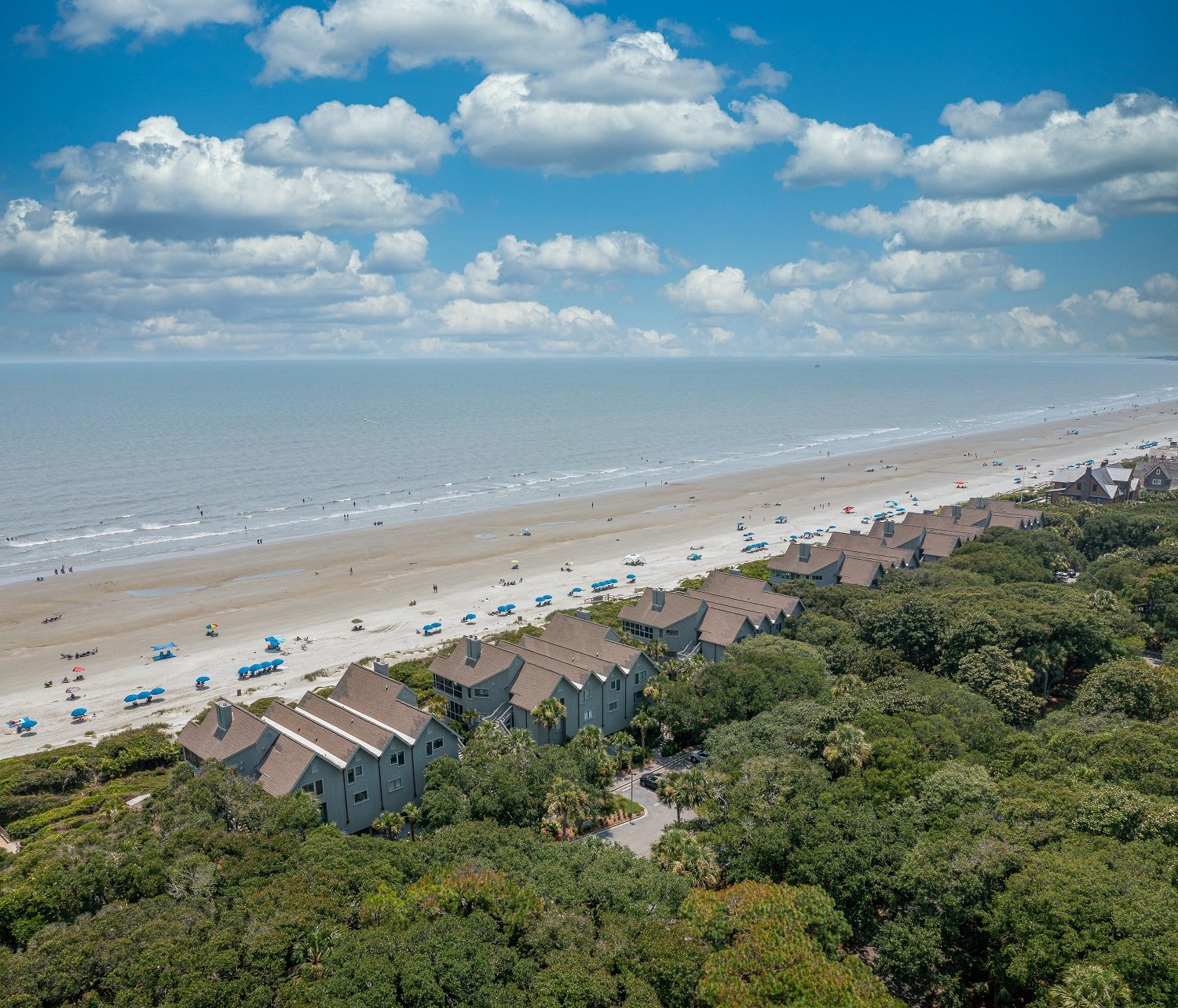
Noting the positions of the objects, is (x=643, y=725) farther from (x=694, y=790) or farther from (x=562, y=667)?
(x=694, y=790)

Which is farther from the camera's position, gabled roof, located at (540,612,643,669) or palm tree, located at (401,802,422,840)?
gabled roof, located at (540,612,643,669)

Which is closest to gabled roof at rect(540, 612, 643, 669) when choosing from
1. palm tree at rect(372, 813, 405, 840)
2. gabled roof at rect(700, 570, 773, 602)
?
gabled roof at rect(700, 570, 773, 602)

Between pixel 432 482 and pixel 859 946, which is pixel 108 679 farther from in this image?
pixel 432 482

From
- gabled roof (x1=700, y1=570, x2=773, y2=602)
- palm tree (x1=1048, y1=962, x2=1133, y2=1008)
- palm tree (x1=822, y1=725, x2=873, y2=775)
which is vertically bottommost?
palm tree (x1=1048, y1=962, x2=1133, y2=1008)

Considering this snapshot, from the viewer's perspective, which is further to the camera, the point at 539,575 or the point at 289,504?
the point at 289,504

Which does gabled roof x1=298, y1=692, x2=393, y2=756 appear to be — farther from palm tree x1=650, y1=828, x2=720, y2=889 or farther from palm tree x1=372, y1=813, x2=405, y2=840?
palm tree x1=650, y1=828, x2=720, y2=889

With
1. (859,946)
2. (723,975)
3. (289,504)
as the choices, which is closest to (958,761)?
(859,946)

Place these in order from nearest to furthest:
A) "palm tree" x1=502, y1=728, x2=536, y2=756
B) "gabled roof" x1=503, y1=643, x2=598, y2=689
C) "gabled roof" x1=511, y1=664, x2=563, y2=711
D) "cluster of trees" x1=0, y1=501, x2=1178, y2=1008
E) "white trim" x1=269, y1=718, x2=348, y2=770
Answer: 1. "cluster of trees" x1=0, y1=501, x2=1178, y2=1008
2. "white trim" x1=269, y1=718, x2=348, y2=770
3. "palm tree" x1=502, y1=728, x2=536, y2=756
4. "gabled roof" x1=511, y1=664, x2=563, y2=711
5. "gabled roof" x1=503, y1=643, x2=598, y2=689
